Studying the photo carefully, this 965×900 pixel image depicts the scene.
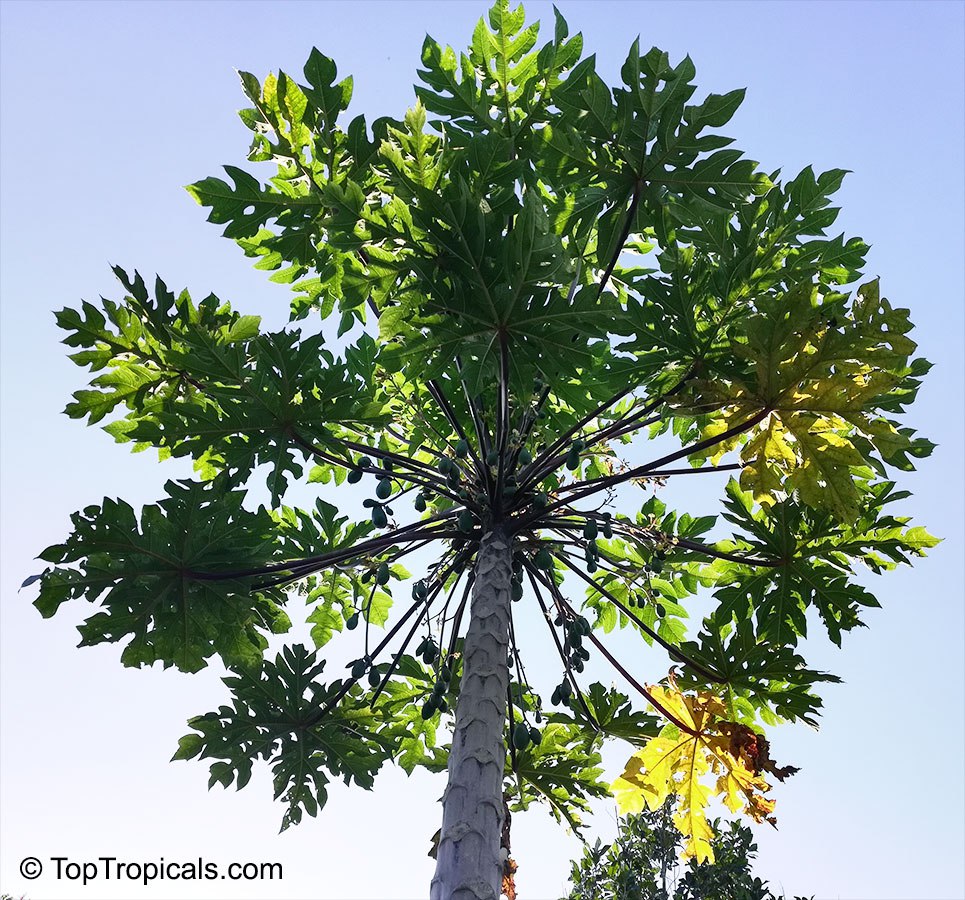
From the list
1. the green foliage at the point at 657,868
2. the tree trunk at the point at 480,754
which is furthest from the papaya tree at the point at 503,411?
the green foliage at the point at 657,868

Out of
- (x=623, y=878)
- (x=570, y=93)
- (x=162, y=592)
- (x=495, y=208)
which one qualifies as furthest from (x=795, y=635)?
(x=623, y=878)

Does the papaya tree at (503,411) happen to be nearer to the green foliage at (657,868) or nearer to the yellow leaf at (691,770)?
the yellow leaf at (691,770)

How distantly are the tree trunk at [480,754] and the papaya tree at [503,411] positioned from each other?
0.01 metres

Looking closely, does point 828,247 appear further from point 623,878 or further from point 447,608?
point 623,878

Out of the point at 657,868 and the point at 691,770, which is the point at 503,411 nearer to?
the point at 691,770

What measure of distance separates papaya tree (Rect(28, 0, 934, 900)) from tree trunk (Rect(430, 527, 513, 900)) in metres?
0.01

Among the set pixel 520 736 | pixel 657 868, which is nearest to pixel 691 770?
pixel 520 736

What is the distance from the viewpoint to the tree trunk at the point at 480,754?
3.75 metres

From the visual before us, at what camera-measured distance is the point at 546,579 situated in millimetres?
5477

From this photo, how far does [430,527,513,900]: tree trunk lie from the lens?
12.3 feet

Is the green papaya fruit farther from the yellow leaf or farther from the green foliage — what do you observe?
the green foliage

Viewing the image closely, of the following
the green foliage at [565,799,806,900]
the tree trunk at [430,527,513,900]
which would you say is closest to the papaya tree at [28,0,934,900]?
the tree trunk at [430,527,513,900]

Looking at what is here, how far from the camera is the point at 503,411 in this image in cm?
480

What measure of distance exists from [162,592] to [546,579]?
2367 mm
